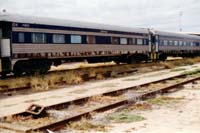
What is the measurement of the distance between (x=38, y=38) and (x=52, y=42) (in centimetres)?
133

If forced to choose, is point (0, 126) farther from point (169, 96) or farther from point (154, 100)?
point (169, 96)

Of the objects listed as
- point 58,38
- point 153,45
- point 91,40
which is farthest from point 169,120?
point 153,45

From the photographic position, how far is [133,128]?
819 centimetres

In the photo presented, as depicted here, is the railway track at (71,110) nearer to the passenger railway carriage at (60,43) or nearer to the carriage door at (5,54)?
the carriage door at (5,54)

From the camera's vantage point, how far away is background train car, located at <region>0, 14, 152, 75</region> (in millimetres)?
18469

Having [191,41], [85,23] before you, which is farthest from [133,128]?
[191,41]

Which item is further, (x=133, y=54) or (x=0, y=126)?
(x=133, y=54)

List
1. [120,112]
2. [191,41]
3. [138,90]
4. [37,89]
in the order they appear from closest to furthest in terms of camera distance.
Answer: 1. [120,112]
2. [138,90]
3. [37,89]
4. [191,41]

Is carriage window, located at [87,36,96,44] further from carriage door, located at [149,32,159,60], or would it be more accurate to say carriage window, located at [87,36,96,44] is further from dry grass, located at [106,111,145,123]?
dry grass, located at [106,111,145,123]

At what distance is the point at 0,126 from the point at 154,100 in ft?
16.9

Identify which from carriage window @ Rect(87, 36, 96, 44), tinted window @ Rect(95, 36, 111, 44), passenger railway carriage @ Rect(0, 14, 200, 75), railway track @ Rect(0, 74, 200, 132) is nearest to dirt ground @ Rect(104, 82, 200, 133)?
railway track @ Rect(0, 74, 200, 132)

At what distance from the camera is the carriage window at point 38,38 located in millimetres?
19844

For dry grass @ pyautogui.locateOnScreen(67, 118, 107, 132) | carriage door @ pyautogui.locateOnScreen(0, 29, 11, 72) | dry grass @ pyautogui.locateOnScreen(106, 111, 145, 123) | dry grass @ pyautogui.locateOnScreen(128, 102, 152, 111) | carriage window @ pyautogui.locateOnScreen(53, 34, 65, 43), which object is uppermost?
carriage window @ pyautogui.locateOnScreen(53, 34, 65, 43)

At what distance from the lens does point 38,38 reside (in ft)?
66.1
